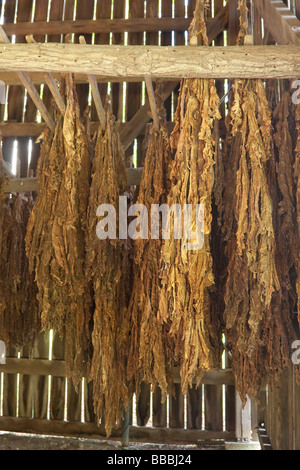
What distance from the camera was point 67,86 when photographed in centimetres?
405

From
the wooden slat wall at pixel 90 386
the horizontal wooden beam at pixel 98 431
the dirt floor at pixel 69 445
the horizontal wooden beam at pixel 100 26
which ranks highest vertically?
the horizontal wooden beam at pixel 100 26

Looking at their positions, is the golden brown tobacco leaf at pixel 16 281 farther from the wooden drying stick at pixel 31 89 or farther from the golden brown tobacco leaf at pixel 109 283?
the wooden drying stick at pixel 31 89

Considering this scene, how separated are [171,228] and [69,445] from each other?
4102mm

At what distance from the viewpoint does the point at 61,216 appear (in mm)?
4250

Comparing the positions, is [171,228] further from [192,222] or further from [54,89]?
[54,89]

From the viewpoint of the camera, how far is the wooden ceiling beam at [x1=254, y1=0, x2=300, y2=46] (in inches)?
141

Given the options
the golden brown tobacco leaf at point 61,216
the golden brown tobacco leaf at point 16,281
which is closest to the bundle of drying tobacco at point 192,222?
the golden brown tobacco leaf at point 61,216

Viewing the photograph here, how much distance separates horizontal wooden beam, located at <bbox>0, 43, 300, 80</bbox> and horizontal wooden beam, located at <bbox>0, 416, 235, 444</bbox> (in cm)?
499

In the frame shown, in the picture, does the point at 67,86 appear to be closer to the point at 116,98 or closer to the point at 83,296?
the point at 83,296

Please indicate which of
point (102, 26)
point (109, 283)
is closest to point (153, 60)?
point (109, 283)

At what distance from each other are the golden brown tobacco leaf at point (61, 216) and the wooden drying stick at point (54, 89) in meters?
0.07

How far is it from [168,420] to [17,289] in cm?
288

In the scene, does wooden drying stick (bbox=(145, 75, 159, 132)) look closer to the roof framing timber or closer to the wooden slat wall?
the wooden slat wall

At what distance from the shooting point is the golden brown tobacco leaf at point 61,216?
4.18 meters
